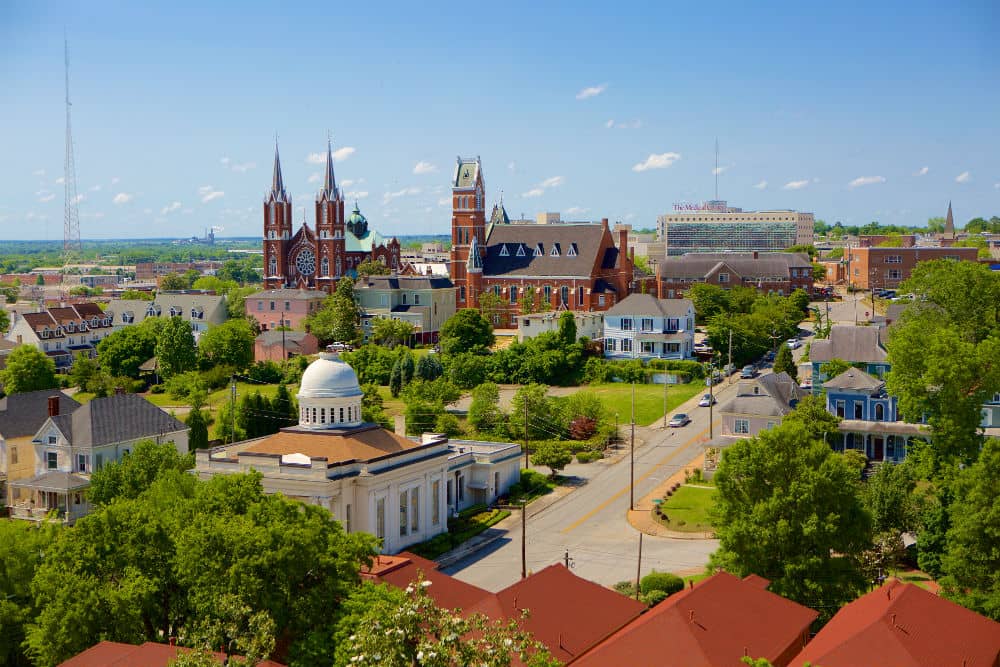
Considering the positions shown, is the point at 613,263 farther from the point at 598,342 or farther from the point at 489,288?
the point at 598,342

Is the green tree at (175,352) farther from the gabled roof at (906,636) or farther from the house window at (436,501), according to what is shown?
the gabled roof at (906,636)

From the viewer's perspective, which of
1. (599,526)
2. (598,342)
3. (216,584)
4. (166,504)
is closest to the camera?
(216,584)

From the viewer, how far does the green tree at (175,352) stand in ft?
309

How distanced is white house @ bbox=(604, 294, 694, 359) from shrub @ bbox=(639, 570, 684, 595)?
48696 millimetres

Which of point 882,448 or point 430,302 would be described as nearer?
point 882,448

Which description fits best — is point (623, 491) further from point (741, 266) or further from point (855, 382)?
point (741, 266)

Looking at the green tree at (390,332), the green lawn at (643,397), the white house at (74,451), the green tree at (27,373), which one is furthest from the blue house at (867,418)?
the green tree at (27,373)

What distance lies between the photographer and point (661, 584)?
4200 cm

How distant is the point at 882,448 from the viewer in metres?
62.4

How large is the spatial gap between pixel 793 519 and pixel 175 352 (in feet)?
218

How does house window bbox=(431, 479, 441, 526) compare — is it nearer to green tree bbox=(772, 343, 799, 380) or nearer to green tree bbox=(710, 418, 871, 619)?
green tree bbox=(710, 418, 871, 619)

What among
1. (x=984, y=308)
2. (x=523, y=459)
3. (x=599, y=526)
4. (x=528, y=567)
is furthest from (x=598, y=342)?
(x=528, y=567)

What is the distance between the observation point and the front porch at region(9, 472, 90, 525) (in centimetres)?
5600

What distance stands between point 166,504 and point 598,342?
57085 mm
